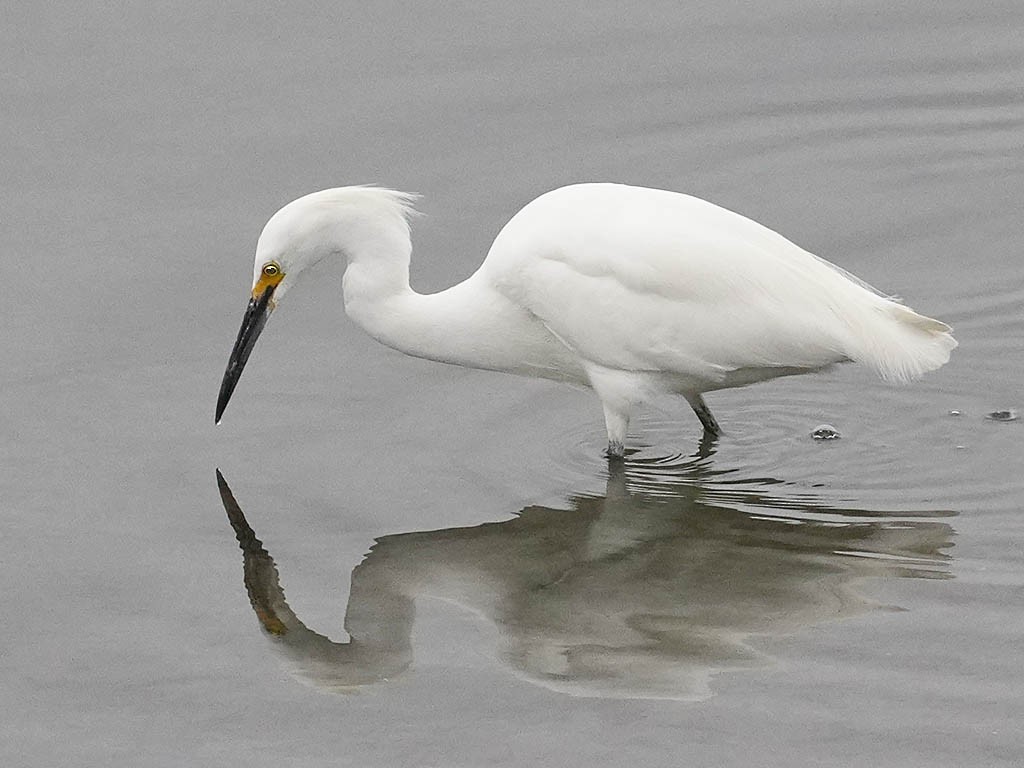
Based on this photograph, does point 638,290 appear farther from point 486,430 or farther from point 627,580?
point 627,580

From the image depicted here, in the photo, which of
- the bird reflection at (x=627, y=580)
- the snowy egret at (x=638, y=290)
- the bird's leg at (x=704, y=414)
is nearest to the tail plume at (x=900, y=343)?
the snowy egret at (x=638, y=290)

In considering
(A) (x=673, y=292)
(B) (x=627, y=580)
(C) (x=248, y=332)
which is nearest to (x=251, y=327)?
(C) (x=248, y=332)

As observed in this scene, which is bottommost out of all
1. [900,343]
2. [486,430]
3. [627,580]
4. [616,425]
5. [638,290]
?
[627,580]

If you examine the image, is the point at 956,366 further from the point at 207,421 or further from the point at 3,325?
the point at 3,325

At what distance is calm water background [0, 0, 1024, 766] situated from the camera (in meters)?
5.42

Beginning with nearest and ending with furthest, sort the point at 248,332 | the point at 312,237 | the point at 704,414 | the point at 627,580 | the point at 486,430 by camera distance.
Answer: the point at 627,580, the point at 312,237, the point at 248,332, the point at 704,414, the point at 486,430

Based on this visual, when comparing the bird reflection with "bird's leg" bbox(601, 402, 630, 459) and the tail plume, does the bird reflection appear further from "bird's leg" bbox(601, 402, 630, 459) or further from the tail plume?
the tail plume

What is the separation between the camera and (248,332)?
273 inches

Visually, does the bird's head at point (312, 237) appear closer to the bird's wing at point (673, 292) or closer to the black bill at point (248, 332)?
the black bill at point (248, 332)

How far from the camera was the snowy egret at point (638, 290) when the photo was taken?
6.71 meters

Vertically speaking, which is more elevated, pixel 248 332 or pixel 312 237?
pixel 312 237

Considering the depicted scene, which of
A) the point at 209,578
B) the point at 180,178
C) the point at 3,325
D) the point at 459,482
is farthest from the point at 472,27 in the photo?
the point at 209,578

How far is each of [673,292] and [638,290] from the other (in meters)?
0.13

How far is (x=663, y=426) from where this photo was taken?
759cm
